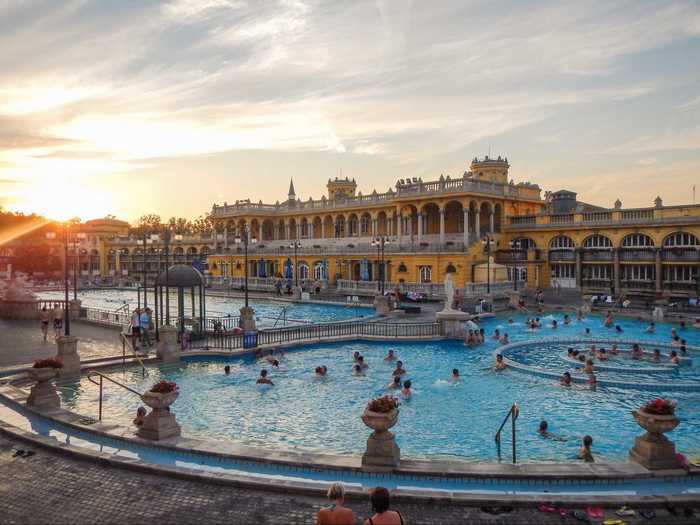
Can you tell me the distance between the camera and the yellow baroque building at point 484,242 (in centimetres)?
4341

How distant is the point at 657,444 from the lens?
32.4 ft

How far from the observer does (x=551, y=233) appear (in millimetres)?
50781

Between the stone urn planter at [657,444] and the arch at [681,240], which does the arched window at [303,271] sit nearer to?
the arch at [681,240]

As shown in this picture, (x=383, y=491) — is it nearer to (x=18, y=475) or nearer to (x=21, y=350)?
(x=18, y=475)

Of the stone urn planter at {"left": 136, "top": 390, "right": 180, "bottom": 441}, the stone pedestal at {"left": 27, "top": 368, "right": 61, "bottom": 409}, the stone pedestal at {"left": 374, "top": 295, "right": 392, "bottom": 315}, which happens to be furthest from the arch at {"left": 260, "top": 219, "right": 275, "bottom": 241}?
the stone urn planter at {"left": 136, "top": 390, "right": 180, "bottom": 441}

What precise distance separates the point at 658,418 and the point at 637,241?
39914mm

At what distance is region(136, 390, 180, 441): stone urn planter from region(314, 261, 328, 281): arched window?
160 ft

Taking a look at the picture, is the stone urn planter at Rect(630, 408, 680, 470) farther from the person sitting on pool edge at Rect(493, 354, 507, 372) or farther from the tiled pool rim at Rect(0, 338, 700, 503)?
the person sitting on pool edge at Rect(493, 354, 507, 372)

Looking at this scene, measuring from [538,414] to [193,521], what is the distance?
418 inches

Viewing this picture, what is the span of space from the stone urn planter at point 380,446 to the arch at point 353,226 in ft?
194

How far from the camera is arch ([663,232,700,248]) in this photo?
41.5m

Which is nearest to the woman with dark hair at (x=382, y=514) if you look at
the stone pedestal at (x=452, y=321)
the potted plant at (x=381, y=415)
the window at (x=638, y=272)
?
the potted plant at (x=381, y=415)

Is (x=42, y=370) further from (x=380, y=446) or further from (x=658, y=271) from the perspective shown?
(x=658, y=271)

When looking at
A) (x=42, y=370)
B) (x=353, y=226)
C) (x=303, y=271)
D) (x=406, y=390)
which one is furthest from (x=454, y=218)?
(x=42, y=370)
